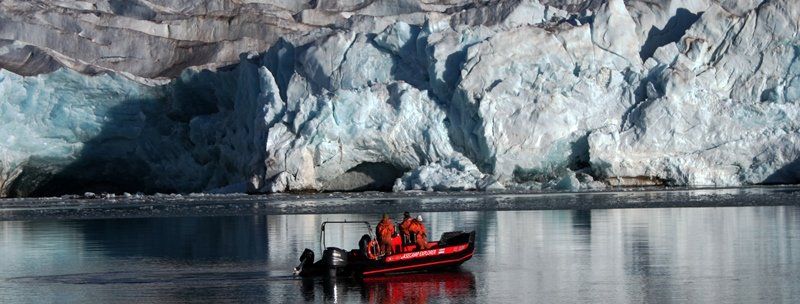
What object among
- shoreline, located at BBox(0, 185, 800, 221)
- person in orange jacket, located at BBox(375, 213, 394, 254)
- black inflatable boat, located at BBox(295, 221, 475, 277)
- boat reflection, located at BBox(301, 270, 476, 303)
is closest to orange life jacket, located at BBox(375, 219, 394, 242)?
person in orange jacket, located at BBox(375, 213, 394, 254)

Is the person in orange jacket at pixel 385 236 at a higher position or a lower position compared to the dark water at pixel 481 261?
higher

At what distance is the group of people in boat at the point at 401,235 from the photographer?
1577 centimetres

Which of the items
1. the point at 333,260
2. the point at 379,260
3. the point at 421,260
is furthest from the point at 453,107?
the point at 333,260

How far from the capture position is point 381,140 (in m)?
34.1

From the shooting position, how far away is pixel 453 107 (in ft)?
111

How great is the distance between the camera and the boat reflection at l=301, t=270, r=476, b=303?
1374 centimetres

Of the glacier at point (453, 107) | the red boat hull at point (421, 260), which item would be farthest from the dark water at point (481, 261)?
the glacier at point (453, 107)

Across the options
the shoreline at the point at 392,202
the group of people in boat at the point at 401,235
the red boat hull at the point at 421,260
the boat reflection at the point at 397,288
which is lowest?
the boat reflection at the point at 397,288

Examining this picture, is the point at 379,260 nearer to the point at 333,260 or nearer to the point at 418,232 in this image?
the point at 333,260

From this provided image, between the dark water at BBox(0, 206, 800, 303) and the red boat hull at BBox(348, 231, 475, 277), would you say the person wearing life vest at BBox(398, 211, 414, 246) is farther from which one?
the dark water at BBox(0, 206, 800, 303)

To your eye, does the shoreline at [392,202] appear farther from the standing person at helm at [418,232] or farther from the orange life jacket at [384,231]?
the orange life jacket at [384,231]

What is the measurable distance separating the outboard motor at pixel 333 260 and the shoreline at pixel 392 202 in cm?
1129

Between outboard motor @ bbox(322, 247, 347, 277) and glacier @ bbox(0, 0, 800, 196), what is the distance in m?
17.2

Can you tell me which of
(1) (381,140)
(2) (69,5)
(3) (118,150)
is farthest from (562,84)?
(2) (69,5)
